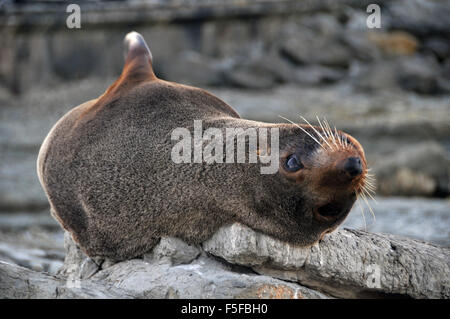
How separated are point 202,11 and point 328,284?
1684cm

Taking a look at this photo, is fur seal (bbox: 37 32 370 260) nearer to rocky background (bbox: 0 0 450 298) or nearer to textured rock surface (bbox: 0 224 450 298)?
textured rock surface (bbox: 0 224 450 298)

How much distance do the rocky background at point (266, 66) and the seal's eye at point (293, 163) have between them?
874 centimetres

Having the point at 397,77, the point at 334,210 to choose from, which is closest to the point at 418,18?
the point at 397,77

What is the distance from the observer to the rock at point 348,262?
521 centimetres

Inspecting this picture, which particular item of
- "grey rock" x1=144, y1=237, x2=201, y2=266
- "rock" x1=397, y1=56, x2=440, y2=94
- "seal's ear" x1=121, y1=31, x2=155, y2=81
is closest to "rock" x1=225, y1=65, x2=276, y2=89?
"rock" x1=397, y1=56, x2=440, y2=94

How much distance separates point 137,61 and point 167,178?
1763 mm

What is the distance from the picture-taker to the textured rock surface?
5086 mm

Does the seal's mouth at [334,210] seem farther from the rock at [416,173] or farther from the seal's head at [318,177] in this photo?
the rock at [416,173]

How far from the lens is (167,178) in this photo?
5.36 m

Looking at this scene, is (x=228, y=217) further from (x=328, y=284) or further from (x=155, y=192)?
(x=328, y=284)

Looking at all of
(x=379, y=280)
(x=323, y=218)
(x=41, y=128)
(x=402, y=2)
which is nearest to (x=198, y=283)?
(x=323, y=218)

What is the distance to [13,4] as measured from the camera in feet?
65.9

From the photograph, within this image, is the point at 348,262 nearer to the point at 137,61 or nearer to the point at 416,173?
the point at 137,61

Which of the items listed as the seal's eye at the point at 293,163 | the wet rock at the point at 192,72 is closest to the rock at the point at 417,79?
the wet rock at the point at 192,72
